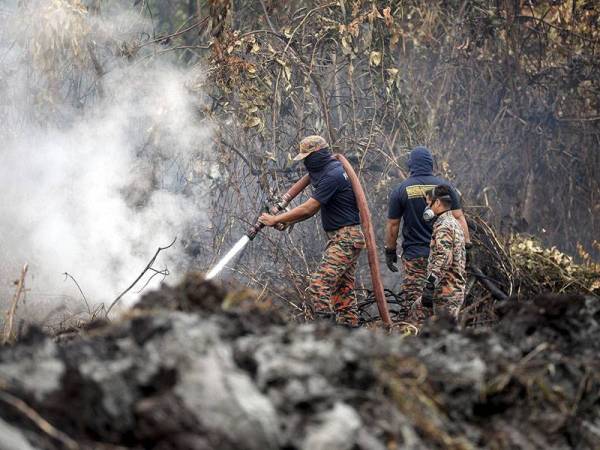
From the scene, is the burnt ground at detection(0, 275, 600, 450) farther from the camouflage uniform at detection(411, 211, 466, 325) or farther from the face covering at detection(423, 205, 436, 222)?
the face covering at detection(423, 205, 436, 222)

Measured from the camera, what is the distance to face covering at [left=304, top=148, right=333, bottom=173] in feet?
24.5

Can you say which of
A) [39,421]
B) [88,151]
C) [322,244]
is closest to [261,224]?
[322,244]

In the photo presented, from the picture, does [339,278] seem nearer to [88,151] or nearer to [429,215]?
[429,215]

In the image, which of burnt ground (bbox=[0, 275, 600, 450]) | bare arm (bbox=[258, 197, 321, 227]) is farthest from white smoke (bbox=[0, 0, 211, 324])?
burnt ground (bbox=[0, 275, 600, 450])

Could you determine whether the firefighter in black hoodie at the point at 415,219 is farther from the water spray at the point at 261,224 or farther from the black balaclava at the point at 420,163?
the water spray at the point at 261,224

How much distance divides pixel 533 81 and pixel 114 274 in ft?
19.7

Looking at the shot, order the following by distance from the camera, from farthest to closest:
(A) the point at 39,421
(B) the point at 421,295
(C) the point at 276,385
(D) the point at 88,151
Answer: (D) the point at 88,151 → (B) the point at 421,295 → (C) the point at 276,385 → (A) the point at 39,421

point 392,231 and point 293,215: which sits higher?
point 293,215

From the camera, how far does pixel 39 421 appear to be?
2752 mm

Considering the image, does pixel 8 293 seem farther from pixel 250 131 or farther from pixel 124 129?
pixel 250 131

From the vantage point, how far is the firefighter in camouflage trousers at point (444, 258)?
6852 mm

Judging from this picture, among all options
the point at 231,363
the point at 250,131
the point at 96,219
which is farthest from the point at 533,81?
the point at 231,363

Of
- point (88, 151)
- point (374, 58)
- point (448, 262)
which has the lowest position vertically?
point (448, 262)

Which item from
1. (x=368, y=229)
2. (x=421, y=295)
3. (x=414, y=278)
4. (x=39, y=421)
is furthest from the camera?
(x=414, y=278)
